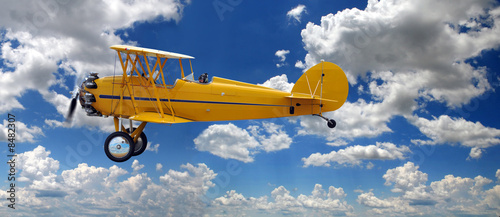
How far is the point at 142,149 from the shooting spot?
11773 mm

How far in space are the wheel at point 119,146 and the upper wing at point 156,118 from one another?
0.82 metres

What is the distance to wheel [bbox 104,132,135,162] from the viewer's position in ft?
33.7

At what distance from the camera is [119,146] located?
33.8 ft

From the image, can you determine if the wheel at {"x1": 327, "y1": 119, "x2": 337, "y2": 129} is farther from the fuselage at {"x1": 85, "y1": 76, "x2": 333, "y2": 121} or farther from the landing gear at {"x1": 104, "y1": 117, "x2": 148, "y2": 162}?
the landing gear at {"x1": 104, "y1": 117, "x2": 148, "y2": 162}

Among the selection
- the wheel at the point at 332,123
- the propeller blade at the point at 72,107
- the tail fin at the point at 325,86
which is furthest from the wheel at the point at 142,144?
the wheel at the point at 332,123

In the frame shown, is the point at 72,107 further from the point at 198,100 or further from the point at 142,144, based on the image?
the point at 198,100

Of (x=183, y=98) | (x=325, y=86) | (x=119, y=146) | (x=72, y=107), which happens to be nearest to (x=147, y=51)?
(x=183, y=98)

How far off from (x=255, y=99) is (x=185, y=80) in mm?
2368

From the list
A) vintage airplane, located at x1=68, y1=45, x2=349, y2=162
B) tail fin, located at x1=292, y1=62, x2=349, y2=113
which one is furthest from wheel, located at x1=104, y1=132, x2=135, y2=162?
tail fin, located at x1=292, y1=62, x2=349, y2=113

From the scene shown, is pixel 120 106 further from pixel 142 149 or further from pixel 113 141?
pixel 142 149

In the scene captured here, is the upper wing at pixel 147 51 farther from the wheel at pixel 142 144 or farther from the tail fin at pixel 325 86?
the tail fin at pixel 325 86

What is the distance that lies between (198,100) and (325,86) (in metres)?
4.28

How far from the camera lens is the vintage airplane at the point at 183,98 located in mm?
10352

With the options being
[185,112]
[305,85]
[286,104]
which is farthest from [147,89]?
[305,85]
